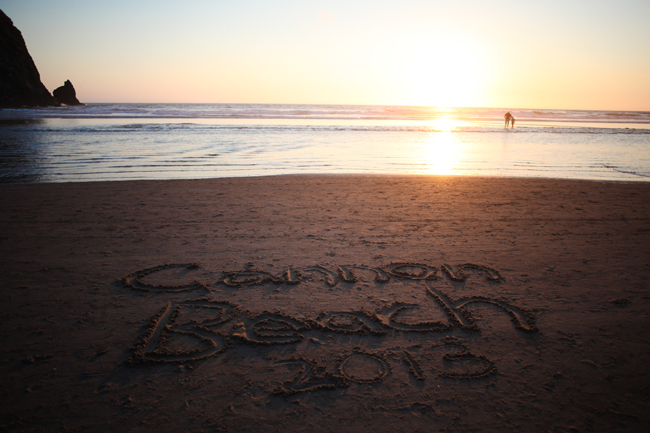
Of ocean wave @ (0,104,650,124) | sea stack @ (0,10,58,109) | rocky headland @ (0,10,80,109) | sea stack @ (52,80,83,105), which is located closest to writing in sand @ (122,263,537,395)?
ocean wave @ (0,104,650,124)

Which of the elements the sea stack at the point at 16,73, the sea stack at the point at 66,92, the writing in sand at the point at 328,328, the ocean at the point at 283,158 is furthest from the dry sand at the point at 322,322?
the sea stack at the point at 66,92

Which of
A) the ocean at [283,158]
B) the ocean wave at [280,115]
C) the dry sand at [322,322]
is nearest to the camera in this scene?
the dry sand at [322,322]

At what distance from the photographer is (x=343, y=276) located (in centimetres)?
318

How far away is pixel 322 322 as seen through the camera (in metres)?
2.52

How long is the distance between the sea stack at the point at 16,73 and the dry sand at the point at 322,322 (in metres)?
51.6

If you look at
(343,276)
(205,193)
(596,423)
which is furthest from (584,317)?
(205,193)

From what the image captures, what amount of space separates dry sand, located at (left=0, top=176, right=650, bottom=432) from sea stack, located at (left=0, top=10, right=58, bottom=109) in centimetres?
5156

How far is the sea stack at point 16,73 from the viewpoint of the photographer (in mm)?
40250

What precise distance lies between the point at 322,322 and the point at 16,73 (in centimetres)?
5842

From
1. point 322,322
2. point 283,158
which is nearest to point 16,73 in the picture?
point 283,158

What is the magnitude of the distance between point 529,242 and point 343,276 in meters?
2.55

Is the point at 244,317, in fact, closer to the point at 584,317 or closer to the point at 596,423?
the point at 596,423

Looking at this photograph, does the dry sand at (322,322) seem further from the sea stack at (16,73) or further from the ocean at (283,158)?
the sea stack at (16,73)

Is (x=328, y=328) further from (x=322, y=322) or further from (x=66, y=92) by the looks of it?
(x=66, y=92)
